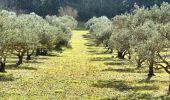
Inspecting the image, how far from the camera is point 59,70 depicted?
265 feet

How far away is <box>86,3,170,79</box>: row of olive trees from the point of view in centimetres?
5556

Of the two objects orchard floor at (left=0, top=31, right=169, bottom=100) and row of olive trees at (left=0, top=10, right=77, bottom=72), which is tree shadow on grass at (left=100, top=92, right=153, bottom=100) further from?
row of olive trees at (left=0, top=10, right=77, bottom=72)

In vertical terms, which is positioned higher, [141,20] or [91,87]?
[141,20]

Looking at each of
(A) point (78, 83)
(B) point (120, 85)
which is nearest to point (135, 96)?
(B) point (120, 85)

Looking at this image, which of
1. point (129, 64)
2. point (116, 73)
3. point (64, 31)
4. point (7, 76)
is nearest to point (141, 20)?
point (129, 64)

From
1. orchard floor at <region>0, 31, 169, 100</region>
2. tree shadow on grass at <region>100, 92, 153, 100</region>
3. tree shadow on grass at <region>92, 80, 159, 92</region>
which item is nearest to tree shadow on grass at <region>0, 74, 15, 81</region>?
orchard floor at <region>0, 31, 169, 100</region>

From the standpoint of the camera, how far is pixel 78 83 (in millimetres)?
63781

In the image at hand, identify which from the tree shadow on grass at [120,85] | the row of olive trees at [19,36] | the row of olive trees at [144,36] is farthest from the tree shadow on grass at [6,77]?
the row of olive trees at [144,36]

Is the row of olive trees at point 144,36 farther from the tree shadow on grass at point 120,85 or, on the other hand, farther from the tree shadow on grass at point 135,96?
the tree shadow on grass at point 135,96

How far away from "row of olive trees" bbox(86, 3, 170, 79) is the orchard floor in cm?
291

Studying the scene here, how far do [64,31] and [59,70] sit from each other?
47497mm

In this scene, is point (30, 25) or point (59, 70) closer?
point (59, 70)

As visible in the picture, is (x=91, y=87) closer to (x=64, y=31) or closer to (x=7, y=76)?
(x=7, y=76)

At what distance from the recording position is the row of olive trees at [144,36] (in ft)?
182
